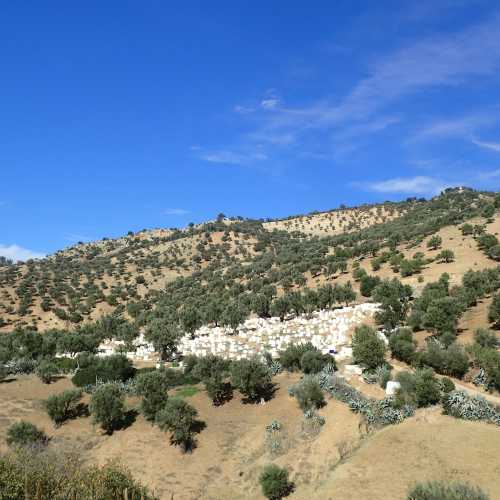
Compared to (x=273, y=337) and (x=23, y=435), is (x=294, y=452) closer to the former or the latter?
(x=23, y=435)

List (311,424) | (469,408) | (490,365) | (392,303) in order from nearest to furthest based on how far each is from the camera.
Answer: (469,408) → (311,424) → (490,365) → (392,303)

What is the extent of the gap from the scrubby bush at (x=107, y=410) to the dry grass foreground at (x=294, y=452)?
658mm

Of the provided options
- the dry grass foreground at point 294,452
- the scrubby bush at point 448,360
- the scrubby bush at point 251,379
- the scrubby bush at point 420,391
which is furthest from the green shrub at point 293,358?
the scrubby bush at point 420,391

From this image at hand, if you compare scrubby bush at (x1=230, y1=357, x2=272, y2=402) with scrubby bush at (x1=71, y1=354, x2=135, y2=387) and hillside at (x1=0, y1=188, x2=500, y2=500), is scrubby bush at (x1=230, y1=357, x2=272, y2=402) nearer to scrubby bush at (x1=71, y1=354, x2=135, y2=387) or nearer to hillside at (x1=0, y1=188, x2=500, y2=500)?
hillside at (x1=0, y1=188, x2=500, y2=500)

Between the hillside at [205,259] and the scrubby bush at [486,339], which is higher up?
the hillside at [205,259]

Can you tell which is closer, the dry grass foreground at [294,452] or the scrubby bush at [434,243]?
the dry grass foreground at [294,452]

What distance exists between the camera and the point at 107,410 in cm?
2608

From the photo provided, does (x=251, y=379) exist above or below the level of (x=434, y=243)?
below

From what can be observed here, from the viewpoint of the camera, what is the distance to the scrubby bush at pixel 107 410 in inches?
1022

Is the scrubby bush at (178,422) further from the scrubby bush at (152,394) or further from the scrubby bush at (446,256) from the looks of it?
the scrubby bush at (446,256)

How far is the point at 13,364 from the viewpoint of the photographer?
38.2m

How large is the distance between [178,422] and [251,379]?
5.28 m

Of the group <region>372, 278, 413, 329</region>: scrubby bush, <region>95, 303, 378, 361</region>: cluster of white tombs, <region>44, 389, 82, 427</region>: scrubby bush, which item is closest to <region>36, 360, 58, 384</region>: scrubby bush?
<region>44, 389, 82, 427</region>: scrubby bush

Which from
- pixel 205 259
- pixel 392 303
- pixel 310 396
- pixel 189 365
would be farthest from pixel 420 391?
pixel 205 259
